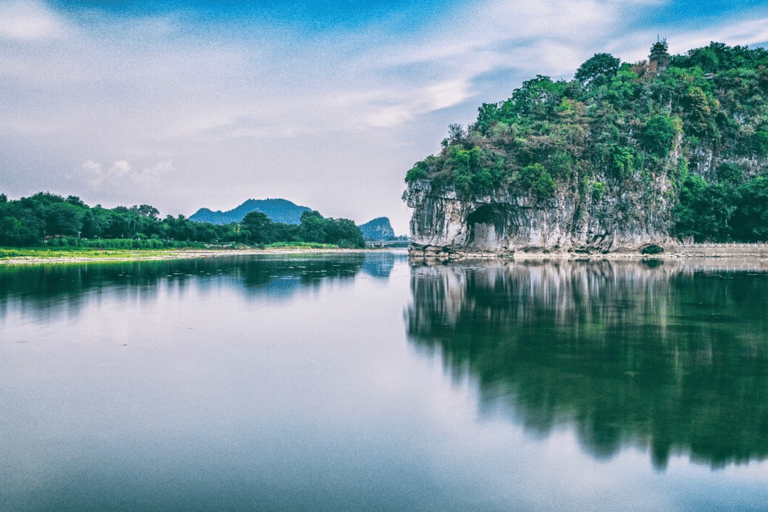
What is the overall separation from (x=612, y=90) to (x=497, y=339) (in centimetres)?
7563

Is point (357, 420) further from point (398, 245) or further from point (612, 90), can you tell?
point (398, 245)

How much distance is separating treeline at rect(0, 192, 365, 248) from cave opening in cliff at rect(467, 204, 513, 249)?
159 ft

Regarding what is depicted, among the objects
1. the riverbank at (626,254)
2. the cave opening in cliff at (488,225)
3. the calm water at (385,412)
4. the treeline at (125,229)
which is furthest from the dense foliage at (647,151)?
the calm water at (385,412)

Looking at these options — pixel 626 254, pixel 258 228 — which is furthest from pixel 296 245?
pixel 626 254

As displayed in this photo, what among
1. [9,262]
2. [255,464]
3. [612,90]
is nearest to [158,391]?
[255,464]

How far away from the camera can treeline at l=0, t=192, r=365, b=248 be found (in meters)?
65.1

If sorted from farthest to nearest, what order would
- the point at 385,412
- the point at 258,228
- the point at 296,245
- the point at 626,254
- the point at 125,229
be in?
the point at 296,245 → the point at 258,228 → the point at 125,229 → the point at 626,254 → the point at 385,412

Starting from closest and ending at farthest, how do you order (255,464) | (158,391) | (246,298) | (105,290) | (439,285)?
1. (255,464)
2. (158,391)
3. (246,298)
4. (105,290)
5. (439,285)

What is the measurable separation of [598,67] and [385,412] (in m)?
103

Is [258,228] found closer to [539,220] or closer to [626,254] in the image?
[539,220]

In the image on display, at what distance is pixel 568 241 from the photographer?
68.9m

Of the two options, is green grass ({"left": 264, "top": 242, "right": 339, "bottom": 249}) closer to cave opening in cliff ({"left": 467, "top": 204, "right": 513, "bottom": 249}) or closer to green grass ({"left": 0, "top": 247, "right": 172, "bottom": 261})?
green grass ({"left": 0, "top": 247, "right": 172, "bottom": 261})

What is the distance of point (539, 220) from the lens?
219 ft

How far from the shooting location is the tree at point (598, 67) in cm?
9444
